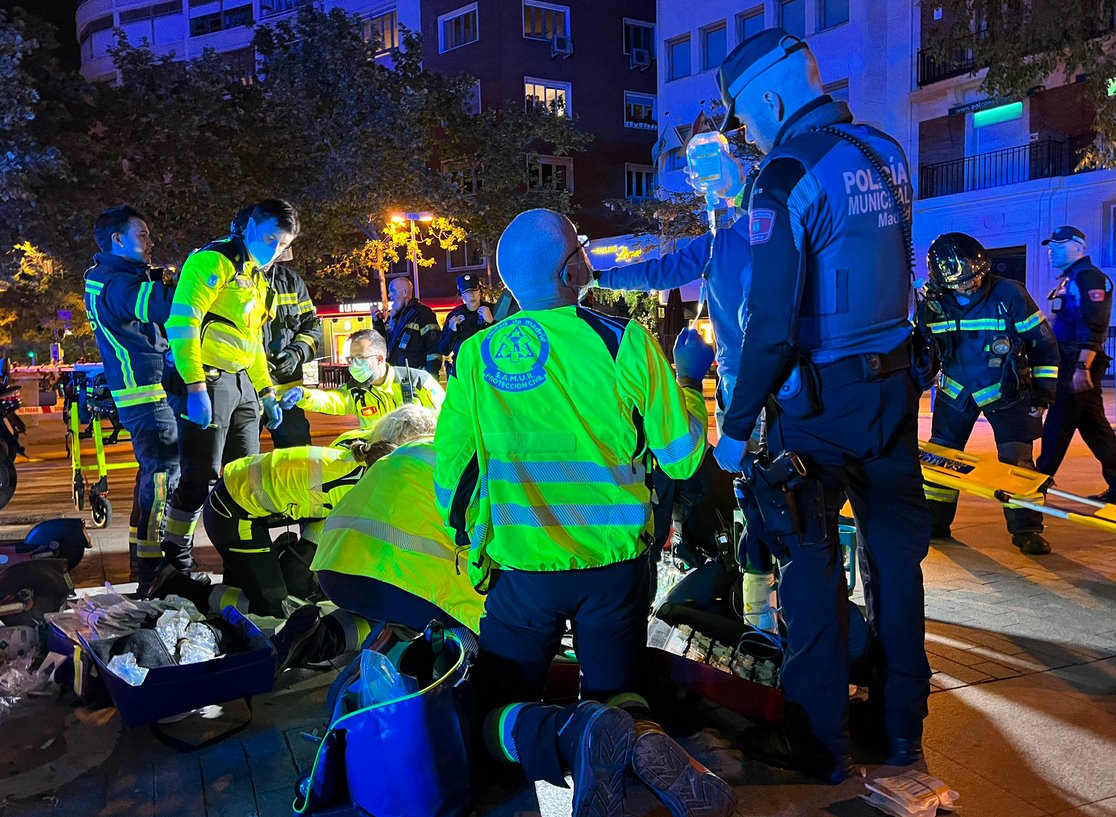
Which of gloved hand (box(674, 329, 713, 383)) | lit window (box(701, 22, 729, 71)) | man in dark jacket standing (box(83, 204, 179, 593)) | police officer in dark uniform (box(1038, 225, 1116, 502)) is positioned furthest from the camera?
lit window (box(701, 22, 729, 71))

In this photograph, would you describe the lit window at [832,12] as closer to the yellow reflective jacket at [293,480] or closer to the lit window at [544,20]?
the lit window at [544,20]

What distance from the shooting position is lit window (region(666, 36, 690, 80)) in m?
29.6

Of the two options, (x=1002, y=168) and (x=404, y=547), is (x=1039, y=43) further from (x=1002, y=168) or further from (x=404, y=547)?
(x=1002, y=168)

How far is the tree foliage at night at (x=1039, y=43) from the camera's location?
38.3ft

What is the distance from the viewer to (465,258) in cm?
3378

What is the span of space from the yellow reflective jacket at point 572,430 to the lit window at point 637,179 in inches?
1321

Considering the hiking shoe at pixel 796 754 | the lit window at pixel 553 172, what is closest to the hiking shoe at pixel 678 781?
the hiking shoe at pixel 796 754

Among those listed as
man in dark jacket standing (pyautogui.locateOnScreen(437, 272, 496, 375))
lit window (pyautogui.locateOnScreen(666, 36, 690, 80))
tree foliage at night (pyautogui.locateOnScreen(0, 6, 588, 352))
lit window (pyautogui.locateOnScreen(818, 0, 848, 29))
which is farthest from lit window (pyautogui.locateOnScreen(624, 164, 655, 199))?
man in dark jacket standing (pyautogui.locateOnScreen(437, 272, 496, 375))

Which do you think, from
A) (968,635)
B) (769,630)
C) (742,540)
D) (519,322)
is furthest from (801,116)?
(968,635)

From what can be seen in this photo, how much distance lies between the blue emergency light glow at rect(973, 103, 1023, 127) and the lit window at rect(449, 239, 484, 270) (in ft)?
51.5

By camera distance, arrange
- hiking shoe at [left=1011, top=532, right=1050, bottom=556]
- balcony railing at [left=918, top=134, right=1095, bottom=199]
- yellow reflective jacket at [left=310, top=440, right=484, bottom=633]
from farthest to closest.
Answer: balcony railing at [left=918, top=134, right=1095, bottom=199], hiking shoe at [left=1011, top=532, right=1050, bottom=556], yellow reflective jacket at [left=310, top=440, right=484, bottom=633]

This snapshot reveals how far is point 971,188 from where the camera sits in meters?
24.6

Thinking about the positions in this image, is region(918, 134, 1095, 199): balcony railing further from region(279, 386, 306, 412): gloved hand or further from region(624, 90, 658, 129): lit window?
region(279, 386, 306, 412): gloved hand

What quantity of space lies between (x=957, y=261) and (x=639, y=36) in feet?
107
